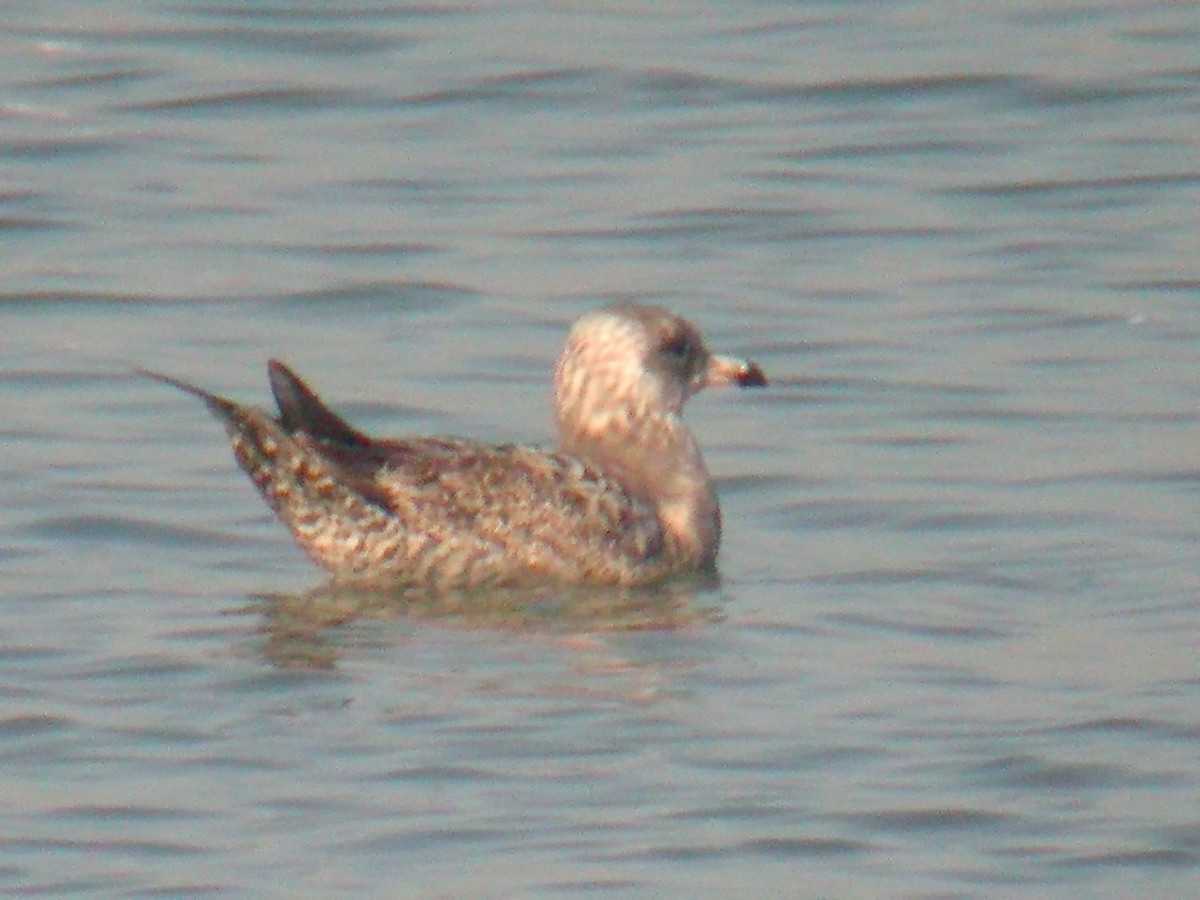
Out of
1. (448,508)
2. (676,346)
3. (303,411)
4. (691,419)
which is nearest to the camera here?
(303,411)

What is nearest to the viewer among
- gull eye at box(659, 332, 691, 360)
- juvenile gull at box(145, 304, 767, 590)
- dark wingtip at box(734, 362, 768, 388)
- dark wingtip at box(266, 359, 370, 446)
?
dark wingtip at box(266, 359, 370, 446)

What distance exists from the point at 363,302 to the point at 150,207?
1903mm

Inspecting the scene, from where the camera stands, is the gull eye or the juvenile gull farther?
the gull eye

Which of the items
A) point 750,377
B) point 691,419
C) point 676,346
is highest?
point 676,346

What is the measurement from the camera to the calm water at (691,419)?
817 cm

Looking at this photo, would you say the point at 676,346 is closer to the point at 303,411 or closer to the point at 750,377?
the point at 750,377

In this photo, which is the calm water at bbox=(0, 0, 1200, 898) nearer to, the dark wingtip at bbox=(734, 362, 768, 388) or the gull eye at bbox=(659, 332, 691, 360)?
the dark wingtip at bbox=(734, 362, 768, 388)

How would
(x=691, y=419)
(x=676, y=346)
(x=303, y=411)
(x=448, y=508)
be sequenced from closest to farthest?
(x=303, y=411) < (x=448, y=508) < (x=676, y=346) < (x=691, y=419)

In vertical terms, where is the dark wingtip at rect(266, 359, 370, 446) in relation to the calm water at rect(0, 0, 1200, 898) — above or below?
above

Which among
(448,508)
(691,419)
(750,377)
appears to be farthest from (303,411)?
(691,419)

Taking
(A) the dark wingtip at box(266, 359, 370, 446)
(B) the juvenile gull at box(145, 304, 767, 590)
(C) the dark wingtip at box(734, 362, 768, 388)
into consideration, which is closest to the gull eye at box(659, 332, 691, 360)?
(C) the dark wingtip at box(734, 362, 768, 388)

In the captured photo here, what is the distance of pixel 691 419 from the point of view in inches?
538

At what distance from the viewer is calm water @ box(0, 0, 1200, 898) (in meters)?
8.17

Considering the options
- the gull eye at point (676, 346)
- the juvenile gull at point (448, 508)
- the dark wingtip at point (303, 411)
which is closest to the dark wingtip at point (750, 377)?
the gull eye at point (676, 346)
